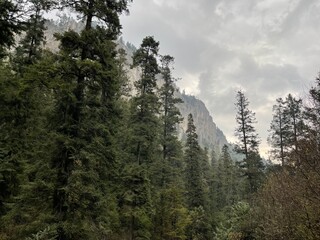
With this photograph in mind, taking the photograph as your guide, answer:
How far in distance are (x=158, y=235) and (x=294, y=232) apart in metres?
13.7

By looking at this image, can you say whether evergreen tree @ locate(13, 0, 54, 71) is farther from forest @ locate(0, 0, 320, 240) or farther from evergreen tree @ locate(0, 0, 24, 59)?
evergreen tree @ locate(0, 0, 24, 59)

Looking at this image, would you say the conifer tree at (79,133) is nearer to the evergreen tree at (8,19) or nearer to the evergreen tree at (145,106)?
the evergreen tree at (8,19)

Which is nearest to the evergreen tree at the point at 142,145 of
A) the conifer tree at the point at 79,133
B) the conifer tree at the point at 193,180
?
the conifer tree at the point at 79,133

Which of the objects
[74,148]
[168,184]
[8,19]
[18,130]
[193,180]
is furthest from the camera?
[193,180]

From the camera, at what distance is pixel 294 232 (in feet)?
43.1

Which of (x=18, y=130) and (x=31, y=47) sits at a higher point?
(x=31, y=47)

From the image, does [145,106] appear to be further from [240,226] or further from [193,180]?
[193,180]

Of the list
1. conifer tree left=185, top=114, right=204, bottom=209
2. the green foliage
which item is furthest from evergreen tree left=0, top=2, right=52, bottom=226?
conifer tree left=185, top=114, right=204, bottom=209

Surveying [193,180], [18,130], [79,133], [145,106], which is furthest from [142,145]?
[193,180]

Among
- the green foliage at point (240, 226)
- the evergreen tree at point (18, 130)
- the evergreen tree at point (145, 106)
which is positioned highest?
the evergreen tree at point (145, 106)

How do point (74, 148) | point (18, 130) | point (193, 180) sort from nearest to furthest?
point (74, 148) < point (18, 130) < point (193, 180)

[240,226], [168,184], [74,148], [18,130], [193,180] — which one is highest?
[193,180]

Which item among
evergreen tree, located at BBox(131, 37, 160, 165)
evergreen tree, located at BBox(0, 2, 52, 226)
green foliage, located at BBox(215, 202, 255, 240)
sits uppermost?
evergreen tree, located at BBox(131, 37, 160, 165)

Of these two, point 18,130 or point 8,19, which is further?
point 18,130
